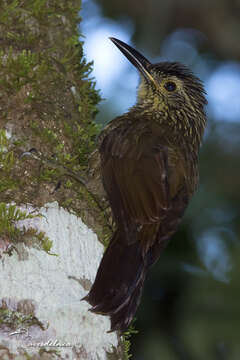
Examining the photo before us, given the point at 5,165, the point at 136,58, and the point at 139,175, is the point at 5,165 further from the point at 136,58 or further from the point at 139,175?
the point at 136,58

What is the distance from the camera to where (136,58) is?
4180 millimetres

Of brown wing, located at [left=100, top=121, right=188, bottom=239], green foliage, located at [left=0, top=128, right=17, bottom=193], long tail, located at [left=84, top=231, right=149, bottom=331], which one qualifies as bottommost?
long tail, located at [left=84, top=231, right=149, bottom=331]

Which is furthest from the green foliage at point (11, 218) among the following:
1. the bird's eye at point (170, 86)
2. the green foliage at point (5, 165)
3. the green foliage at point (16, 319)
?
the bird's eye at point (170, 86)

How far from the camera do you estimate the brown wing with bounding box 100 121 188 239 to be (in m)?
3.13

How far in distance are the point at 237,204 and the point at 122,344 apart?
362 cm

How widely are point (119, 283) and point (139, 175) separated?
707mm

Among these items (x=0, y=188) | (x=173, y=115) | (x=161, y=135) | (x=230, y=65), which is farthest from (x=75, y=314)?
(x=230, y=65)

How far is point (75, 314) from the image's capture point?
2.24 meters

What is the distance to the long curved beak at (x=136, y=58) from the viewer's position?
158 inches

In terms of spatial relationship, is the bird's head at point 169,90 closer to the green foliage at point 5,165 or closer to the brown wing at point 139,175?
the brown wing at point 139,175

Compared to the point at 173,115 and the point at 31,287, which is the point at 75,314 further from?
the point at 173,115

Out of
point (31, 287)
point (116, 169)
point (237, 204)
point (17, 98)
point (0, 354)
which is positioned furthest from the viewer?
point (237, 204)

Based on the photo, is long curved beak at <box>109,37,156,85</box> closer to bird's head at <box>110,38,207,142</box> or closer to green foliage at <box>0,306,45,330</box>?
bird's head at <box>110,38,207,142</box>

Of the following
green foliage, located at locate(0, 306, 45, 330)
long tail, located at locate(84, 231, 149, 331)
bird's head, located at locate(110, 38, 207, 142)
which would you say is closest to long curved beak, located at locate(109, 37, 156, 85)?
bird's head, located at locate(110, 38, 207, 142)
